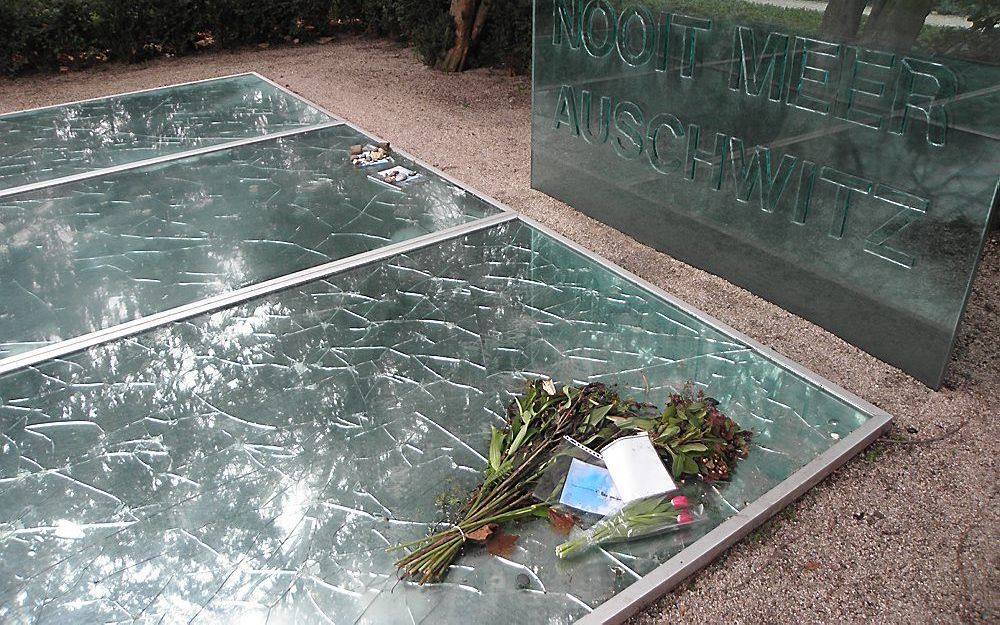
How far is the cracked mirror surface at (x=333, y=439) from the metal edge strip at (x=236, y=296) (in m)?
0.06

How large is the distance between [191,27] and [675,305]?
6.96 meters

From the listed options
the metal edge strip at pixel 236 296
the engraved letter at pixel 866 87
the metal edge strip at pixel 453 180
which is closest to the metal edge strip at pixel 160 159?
the metal edge strip at pixel 453 180

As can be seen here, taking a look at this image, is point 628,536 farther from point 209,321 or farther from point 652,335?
point 209,321

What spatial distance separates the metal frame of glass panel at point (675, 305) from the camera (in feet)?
7.47

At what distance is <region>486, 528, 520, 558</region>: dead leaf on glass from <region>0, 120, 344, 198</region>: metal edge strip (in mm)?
3881

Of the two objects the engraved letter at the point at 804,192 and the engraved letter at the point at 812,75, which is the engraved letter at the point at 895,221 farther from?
the engraved letter at the point at 812,75

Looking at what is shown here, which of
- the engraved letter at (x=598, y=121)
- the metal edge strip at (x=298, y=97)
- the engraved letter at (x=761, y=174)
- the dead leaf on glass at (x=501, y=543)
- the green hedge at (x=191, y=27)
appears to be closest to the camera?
the dead leaf on glass at (x=501, y=543)

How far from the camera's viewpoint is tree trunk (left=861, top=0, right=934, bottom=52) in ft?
9.75

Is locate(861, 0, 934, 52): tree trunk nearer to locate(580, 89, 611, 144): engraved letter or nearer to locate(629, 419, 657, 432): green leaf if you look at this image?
locate(580, 89, 611, 144): engraved letter

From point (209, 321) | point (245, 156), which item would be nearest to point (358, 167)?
point (245, 156)

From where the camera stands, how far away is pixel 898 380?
324 cm

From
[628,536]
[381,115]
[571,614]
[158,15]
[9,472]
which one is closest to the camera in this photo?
[571,614]

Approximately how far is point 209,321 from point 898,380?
2904 millimetres

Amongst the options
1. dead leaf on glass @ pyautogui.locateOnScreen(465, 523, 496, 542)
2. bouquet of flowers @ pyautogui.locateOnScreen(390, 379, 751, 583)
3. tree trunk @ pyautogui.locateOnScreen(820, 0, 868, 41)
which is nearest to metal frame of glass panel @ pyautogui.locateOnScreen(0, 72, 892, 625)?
bouquet of flowers @ pyautogui.locateOnScreen(390, 379, 751, 583)
